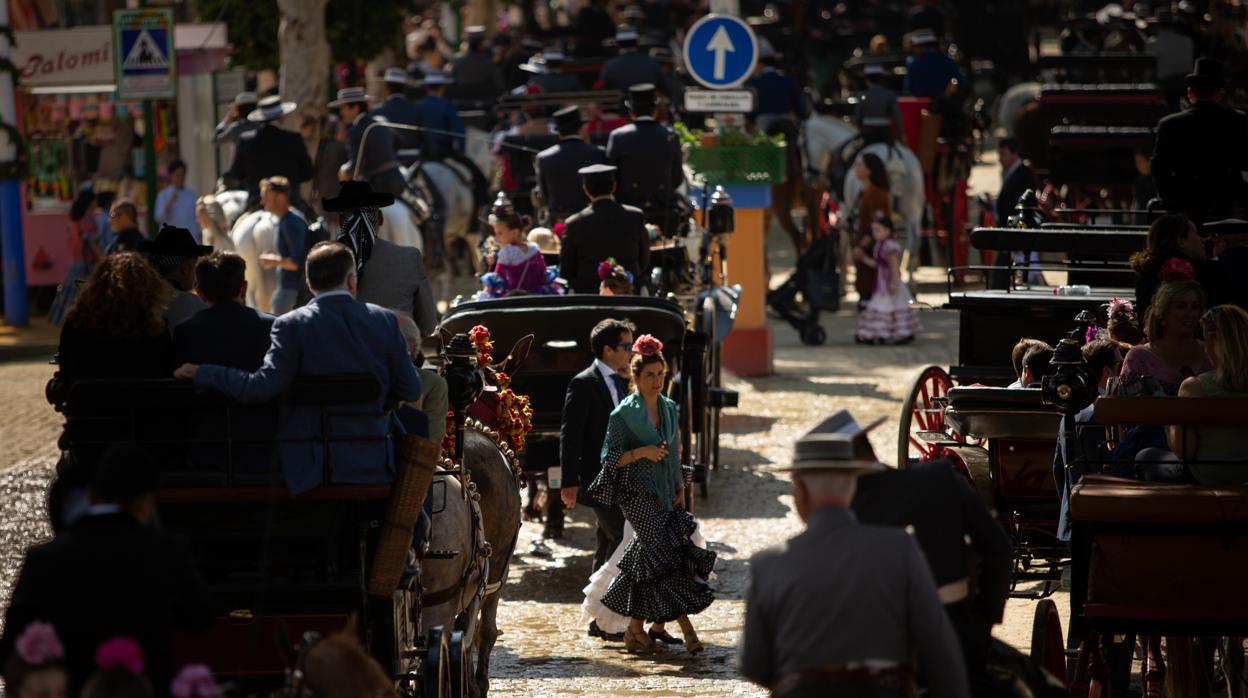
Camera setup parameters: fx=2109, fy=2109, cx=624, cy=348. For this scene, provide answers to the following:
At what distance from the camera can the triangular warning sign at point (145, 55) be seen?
62.5 ft

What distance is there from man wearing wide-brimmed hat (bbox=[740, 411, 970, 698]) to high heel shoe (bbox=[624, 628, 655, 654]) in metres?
4.89

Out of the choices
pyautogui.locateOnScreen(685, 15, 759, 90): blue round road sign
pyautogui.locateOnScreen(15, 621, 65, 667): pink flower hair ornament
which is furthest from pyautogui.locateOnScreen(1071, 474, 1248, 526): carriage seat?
pyautogui.locateOnScreen(685, 15, 759, 90): blue round road sign

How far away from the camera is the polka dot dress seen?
10.4 meters

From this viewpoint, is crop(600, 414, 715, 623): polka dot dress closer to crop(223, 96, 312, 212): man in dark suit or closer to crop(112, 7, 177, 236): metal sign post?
crop(223, 96, 312, 212): man in dark suit

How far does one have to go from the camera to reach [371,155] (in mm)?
20047

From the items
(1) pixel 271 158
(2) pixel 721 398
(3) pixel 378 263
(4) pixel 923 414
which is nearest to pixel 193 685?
(3) pixel 378 263

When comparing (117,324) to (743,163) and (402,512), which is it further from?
(743,163)

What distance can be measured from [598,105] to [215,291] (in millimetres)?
13047

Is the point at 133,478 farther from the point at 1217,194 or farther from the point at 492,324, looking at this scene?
the point at 1217,194

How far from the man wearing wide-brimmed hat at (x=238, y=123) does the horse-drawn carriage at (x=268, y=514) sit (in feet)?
44.1

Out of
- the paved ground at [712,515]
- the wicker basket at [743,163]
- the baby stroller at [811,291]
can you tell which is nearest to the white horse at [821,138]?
the paved ground at [712,515]

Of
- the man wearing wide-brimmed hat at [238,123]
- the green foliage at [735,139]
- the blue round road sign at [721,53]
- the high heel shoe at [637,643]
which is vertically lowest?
the high heel shoe at [637,643]

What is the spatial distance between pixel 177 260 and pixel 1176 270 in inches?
175

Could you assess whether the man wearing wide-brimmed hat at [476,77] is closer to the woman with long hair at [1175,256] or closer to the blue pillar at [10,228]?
the blue pillar at [10,228]
